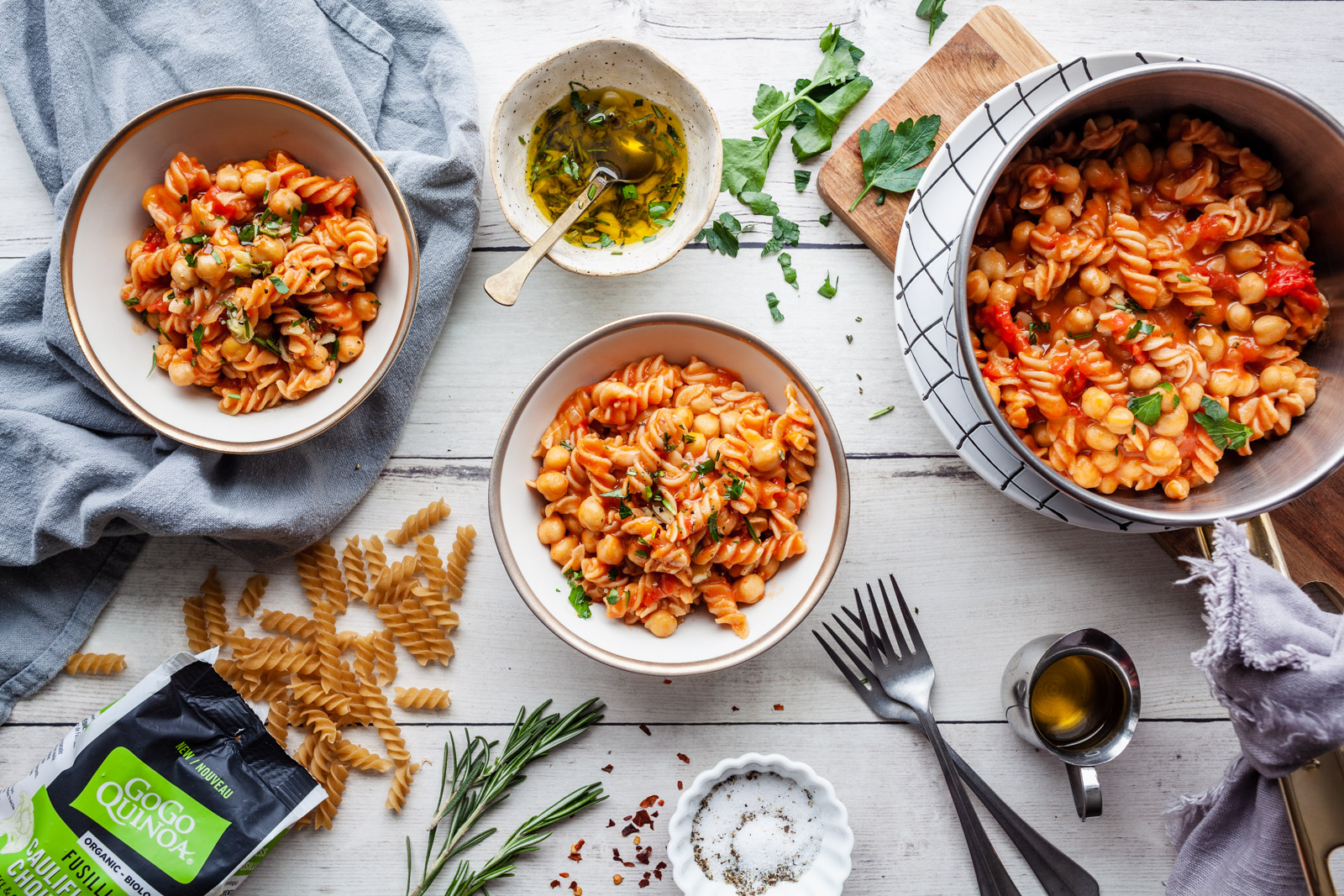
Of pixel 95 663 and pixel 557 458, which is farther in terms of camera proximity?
pixel 95 663

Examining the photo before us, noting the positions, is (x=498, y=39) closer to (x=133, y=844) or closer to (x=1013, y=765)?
(x=133, y=844)

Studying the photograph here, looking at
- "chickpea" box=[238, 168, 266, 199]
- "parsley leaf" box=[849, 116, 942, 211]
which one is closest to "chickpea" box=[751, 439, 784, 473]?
"parsley leaf" box=[849, 116, 942, 211]

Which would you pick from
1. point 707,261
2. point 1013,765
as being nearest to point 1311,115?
point 707,261

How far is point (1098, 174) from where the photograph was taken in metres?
2.45

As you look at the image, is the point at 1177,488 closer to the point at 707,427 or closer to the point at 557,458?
the point at 707,427

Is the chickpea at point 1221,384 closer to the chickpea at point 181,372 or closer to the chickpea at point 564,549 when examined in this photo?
the chickpea at point 564,549

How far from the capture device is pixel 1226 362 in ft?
8.04

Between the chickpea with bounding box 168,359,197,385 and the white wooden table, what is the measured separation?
0.70 metres

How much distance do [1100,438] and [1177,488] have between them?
246mm

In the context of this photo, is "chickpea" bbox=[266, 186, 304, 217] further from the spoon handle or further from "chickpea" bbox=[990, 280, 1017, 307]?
"chickpea" bbox=[990, 280, 1017, 307]

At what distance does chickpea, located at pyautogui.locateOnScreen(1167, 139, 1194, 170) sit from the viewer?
242cm

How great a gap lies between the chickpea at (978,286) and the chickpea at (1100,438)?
1.54 ft

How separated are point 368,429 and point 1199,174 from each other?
2714 mm

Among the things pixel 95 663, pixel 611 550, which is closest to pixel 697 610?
pixel 611 550
